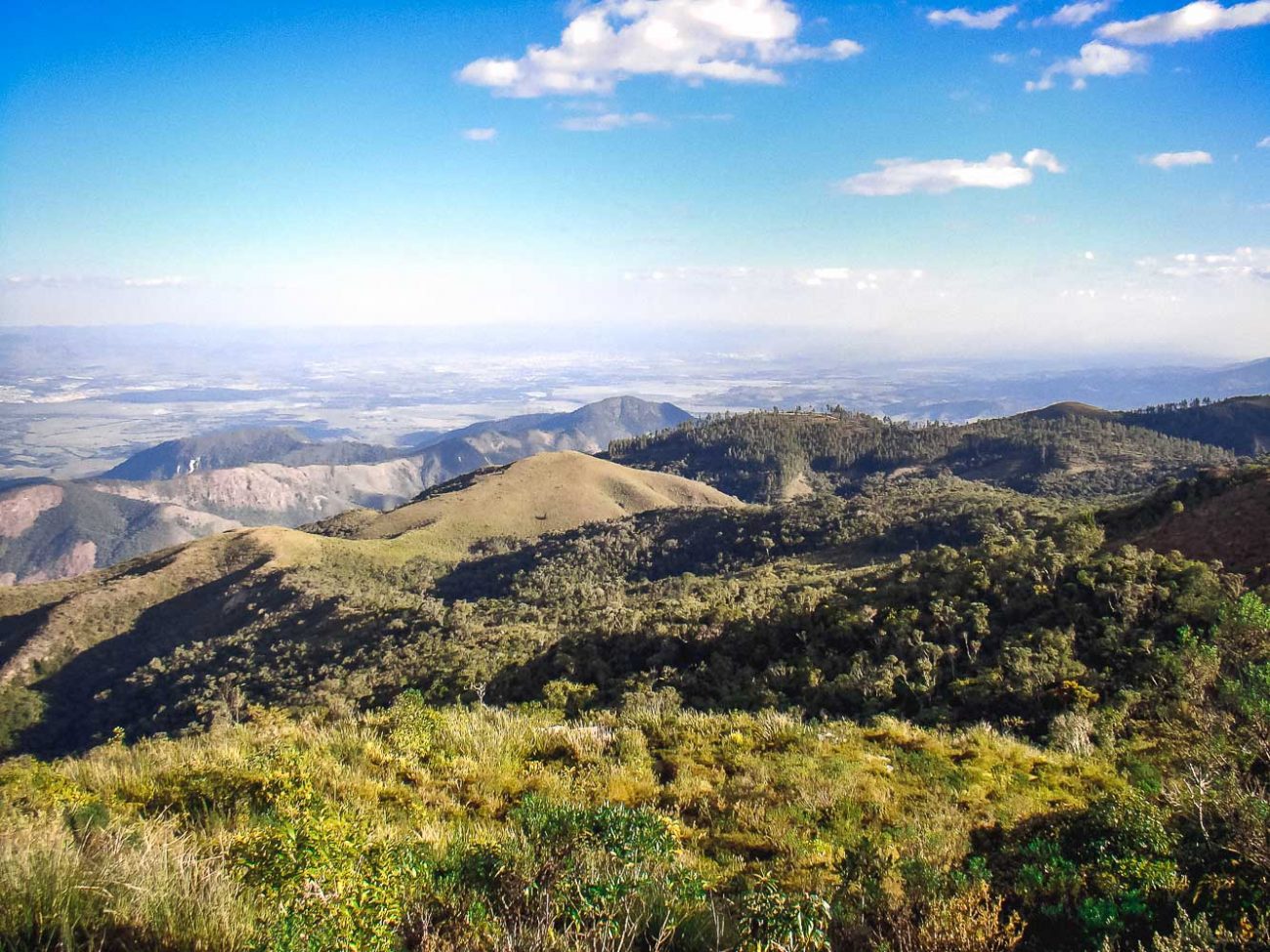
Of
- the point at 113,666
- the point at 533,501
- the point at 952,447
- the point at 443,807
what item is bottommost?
the point at 113,666

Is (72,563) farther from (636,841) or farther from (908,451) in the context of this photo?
(636,841)

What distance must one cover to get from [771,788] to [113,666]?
2425 inches

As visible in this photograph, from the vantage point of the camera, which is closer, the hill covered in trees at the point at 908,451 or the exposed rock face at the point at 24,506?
the hill covered in trees at the point at 908,451

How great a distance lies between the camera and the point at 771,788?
24.1 feet

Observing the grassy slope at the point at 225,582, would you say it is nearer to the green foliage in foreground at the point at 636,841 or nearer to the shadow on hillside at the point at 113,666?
the shadow on hillside at the point at 113,666

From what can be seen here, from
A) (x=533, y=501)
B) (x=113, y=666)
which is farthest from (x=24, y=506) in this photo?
(x=113, y=666)

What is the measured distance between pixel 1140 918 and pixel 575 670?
649 inches

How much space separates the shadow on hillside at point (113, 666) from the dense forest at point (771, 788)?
2943 cm

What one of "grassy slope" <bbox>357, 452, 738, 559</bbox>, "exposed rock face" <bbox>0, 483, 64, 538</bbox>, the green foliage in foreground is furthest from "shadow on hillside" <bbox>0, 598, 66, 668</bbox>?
"exposed rock face" <bbox>0, 483, 64, 538</bbox>

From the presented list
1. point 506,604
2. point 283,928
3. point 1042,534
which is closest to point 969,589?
point 1042,534

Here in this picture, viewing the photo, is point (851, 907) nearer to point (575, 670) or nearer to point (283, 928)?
point (283, 928)

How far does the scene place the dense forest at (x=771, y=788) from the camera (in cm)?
364

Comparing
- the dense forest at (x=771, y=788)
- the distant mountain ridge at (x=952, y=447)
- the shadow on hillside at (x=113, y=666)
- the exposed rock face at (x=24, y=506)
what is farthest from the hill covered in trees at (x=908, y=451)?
the exposed rock face at (x=24, y=506)

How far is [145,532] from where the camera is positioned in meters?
172
